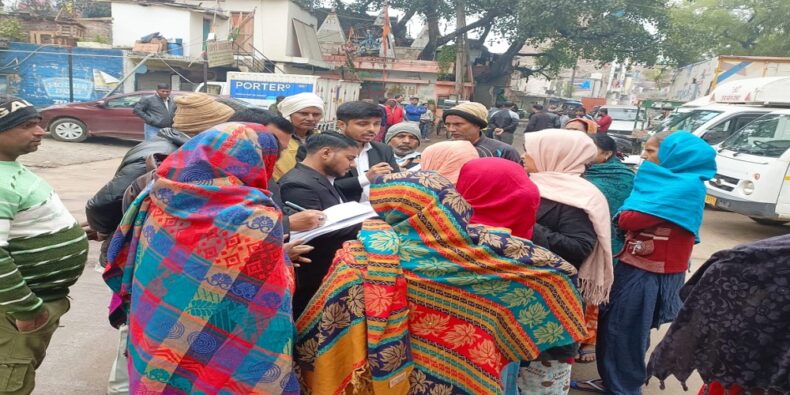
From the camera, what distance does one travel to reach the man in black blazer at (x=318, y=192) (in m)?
2.03

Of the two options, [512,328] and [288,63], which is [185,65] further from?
[512,328]

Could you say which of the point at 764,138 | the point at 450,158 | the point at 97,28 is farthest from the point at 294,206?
the point at 97,28

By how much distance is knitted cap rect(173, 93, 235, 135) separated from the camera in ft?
8.41

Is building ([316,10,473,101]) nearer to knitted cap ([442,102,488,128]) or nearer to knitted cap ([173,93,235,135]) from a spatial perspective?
knitted cap ([442,102,488,128])

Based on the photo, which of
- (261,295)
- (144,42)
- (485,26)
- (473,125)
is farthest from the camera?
(485,26)

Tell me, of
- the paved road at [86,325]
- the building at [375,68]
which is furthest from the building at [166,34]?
the paved road at [86,325]

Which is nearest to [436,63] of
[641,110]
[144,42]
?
[641,110]

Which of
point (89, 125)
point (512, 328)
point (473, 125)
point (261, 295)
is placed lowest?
point (89, 125)

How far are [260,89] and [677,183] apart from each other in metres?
12.6

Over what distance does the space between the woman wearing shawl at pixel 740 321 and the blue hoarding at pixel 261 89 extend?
12820 mm

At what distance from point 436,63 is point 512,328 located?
2041 cm

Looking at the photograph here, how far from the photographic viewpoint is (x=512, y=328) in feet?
5.79

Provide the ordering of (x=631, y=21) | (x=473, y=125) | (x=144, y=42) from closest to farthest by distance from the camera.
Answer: (x=473, y=125), (x=144, y=42), (x=631, y=21)

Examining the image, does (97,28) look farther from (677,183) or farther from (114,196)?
(677,183)
